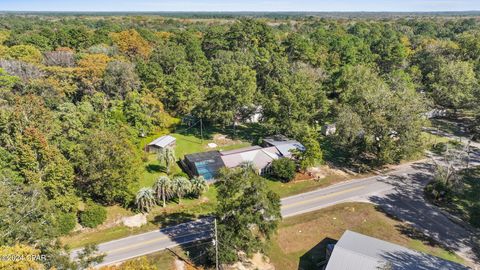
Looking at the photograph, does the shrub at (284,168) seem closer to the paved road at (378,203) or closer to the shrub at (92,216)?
the paved road at (378,203)

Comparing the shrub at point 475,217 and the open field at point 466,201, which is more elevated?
the shrub at point 475,217

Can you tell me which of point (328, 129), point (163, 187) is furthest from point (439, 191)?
point (163, 187)

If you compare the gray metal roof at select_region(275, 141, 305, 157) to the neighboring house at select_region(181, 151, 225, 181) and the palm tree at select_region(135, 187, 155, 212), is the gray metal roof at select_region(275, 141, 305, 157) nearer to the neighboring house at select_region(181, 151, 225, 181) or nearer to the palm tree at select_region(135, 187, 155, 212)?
the neighboring house at select_region(181, 151, 225, 181)

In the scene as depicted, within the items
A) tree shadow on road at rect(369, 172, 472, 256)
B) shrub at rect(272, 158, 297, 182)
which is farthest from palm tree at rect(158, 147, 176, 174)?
tree shadow on road at rect(369, 172, 472, 256)

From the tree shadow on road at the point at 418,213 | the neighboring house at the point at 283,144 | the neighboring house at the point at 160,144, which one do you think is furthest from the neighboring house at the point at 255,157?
the tree shadow on road at the point at 418,213

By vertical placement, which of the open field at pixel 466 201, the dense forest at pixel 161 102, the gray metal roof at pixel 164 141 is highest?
the dense forest at pixel 161 102

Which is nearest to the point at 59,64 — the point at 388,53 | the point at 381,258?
the point at 381,258
